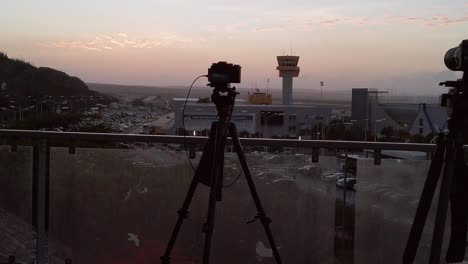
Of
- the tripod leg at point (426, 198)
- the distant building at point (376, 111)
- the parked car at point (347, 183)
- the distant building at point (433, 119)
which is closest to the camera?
the tripod leg at point (426, 198)

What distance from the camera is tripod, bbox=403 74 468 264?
213cm

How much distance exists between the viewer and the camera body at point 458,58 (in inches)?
82.5

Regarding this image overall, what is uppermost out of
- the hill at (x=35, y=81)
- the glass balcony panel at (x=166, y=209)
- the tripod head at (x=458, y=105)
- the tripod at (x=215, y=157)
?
the hill at (x=35, y=81)

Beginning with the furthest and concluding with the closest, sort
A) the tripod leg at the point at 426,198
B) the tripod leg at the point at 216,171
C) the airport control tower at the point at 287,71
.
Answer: the airport control tower at the point at 287,71 < the tripod leg at the point at 216,171 < the tripod leg at the point at 426,198

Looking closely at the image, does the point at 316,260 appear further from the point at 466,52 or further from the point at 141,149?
the point at 466,52

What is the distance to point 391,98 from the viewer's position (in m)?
16.2

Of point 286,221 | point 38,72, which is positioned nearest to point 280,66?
point 38,72

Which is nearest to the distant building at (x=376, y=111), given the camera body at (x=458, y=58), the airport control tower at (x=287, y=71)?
the airport control tower at (x=287, y=71)

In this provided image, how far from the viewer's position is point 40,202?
346cm

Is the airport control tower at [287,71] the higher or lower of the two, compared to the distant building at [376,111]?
higher

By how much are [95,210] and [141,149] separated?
1.63 feet

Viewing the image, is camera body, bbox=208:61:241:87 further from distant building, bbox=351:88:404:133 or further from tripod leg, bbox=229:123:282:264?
distant building, bbox=351:88:404:133

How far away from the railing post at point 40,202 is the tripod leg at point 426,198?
85.3 inches

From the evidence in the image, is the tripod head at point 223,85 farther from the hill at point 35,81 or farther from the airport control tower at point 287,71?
the airport control tower at point 287,71
